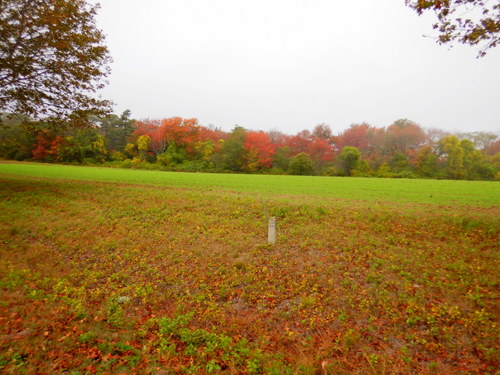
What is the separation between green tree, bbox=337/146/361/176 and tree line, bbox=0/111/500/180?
20cm

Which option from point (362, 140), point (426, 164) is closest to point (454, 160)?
point (426, 164)

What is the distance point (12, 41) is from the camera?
11414 millimetres

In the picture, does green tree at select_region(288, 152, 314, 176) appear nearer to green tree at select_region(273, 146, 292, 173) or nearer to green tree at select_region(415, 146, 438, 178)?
green tree at select_region(273, 146, 292, 173)

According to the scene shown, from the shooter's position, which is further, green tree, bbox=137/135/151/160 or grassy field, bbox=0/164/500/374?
green tree, bbox=137/135/151/160

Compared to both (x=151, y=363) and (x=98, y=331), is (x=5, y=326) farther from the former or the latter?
(x=151, y=363)

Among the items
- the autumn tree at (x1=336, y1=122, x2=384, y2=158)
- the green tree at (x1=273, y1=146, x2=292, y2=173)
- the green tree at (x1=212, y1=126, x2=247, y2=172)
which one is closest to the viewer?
the green tree at (x1=212, y1=126, x2=247, y2=172)

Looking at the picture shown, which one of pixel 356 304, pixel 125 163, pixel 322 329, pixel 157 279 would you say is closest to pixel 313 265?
pixel 356 304

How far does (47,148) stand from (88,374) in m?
72.9

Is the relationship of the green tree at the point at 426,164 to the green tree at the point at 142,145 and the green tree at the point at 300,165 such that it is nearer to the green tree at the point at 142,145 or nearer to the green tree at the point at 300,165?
the green tree at the point at 300,165

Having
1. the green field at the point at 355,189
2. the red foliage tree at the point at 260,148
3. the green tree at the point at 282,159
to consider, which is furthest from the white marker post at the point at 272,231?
the green tree at the point at 282,159

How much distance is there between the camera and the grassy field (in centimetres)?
371

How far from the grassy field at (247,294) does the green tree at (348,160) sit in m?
44.8

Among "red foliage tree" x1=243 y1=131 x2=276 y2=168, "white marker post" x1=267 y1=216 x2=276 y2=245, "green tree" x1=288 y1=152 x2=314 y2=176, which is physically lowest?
"white marker post" x1=267 y1=216 x2=276 y2=245

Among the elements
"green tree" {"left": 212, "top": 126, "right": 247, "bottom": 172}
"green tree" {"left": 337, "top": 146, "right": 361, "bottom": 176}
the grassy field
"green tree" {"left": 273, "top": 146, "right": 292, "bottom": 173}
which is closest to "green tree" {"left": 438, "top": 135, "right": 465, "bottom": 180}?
"green tree" {"left": 337, "top": 146, "right": 361, "bottom": 176}
